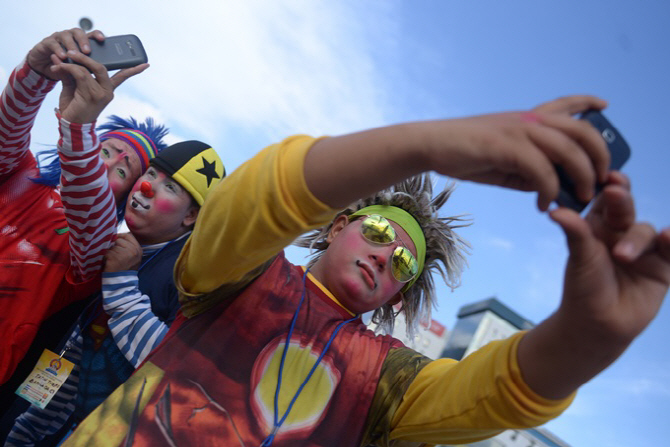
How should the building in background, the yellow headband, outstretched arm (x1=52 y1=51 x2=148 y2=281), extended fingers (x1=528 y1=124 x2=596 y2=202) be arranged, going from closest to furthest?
extended fingers (x1=528 y1=124 x2=596 y2=202)
outstretched arm (x1=52 y1=51 x2=148 y2=281)
the yellow headband
the building in background

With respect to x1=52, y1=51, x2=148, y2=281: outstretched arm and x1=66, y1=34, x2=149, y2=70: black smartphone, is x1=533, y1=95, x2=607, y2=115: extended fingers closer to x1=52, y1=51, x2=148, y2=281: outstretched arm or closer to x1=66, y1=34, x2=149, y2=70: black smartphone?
x1=52, y1=51, x2=148, y2=281: outstretched arm

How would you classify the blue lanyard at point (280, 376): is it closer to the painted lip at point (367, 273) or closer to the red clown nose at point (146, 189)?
the painted lip at point (367, 273)

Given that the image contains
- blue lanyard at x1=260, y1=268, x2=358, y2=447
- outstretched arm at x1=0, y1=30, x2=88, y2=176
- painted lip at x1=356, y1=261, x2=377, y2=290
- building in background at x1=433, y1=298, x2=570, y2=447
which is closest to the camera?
blue lanyard at x1=260, y1=268, x2=358, y2=447

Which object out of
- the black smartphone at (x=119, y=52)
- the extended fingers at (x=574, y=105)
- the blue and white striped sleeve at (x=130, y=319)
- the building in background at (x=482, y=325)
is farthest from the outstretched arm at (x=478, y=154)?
the building in background at (x=482, y=325)

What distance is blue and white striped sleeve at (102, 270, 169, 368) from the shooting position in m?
1.78

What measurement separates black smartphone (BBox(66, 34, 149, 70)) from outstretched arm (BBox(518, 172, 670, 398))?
1.61 meters

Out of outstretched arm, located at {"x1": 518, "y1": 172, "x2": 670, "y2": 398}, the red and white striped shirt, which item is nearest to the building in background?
the red and white striped shirt

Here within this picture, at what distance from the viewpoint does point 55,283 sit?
2078 millimetres

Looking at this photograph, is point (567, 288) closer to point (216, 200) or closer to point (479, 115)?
point (479, 115)

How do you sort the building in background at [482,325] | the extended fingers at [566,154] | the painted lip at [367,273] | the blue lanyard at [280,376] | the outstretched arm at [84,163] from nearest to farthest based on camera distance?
1. the extended fingers at [566,154]
2. the blue lanyard at [280,376]
3. the painted lip at [367,273]
4. the outstretched arm at [84,163]
5. the building in background at [482,325]

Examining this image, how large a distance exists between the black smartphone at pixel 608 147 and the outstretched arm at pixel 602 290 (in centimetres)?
2

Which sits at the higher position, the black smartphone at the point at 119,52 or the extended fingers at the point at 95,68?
the black smartphone at the point at 119,52

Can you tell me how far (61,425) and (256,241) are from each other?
154 centimetres

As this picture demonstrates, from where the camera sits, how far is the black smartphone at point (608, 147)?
908 mm
